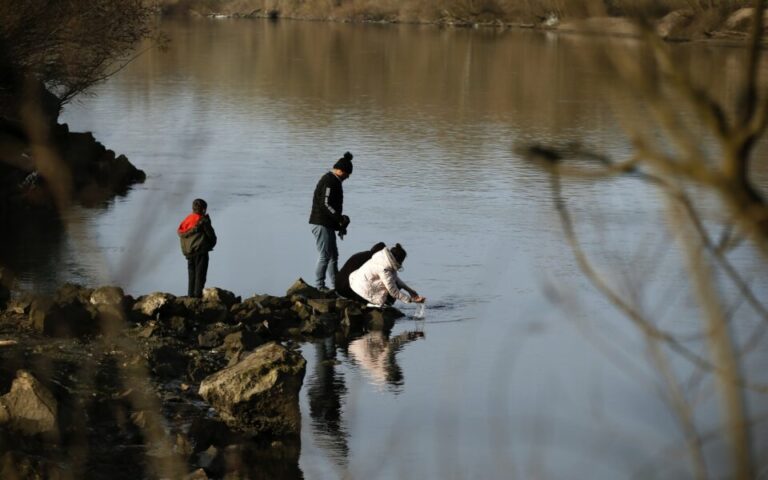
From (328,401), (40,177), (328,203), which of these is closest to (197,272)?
(328,203)

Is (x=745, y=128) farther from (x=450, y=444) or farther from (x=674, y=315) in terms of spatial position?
(x=674, y=315)

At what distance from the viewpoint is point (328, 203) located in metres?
16.6

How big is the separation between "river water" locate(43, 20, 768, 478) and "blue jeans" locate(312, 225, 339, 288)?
0.99m

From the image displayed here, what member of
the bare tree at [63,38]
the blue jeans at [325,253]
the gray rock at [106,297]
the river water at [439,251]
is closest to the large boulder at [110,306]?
the gray rock at [106,297]

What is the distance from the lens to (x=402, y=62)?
60375mm

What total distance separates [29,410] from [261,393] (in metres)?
2.11

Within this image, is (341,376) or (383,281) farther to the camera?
(383,281)

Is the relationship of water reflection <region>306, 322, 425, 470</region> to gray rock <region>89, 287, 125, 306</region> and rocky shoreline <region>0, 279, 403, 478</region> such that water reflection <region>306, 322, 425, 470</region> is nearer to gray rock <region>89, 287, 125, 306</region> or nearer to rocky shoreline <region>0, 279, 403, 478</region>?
rocky shoreline <region>0, 279, 403, 478</region>

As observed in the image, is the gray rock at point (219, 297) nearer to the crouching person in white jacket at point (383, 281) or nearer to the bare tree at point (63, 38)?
the crouching person in white jacket at point (383, 281)

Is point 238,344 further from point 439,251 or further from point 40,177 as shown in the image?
point 40,177

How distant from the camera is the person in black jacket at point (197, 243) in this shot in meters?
15.5

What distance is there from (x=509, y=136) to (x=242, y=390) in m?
23.6

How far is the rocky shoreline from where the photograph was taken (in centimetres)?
1059

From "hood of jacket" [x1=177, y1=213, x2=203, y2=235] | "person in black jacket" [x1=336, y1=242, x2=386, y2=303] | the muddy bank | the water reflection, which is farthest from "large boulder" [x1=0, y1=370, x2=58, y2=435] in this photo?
the muddy bank
